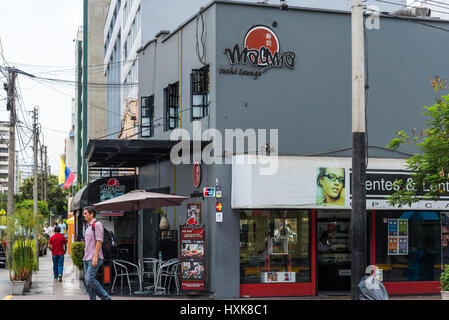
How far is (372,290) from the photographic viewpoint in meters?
10.9

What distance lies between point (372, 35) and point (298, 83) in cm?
264

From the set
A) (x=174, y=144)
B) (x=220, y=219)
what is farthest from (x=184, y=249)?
(x=174, y=144)

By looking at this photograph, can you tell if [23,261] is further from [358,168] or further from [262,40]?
[358,168]

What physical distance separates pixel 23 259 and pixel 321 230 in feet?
26.5

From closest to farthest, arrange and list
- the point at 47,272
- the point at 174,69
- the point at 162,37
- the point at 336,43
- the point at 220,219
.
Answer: the point at 220,219 → the point at 336,43 → the point at 174,69 → the point at 162,37 → the point at 47,272

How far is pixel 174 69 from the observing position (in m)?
22.2

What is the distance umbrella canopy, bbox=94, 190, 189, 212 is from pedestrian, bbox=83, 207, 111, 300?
5.07 metres

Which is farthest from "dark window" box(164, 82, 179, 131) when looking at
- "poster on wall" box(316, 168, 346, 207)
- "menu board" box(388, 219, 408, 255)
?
"menu board" box(388, 219, 408, 255)

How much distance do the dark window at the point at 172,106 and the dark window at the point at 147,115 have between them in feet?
6.05

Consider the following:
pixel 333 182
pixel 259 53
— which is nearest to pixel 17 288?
pixel 333 182

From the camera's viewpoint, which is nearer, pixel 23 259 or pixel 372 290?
pixel 372 290

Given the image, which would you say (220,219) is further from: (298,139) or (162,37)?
(162,37)

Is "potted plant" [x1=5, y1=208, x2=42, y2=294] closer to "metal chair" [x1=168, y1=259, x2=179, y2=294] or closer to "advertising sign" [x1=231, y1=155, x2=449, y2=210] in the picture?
"metal chair" [x1=168, y1=259, x2=179, y2=294]

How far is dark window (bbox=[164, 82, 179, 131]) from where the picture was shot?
2231 cm
